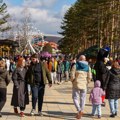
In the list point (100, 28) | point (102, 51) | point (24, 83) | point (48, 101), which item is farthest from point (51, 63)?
point (100, 28)

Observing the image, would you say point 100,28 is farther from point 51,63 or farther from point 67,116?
point 67,116

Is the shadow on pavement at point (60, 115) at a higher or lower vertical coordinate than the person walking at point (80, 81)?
lower

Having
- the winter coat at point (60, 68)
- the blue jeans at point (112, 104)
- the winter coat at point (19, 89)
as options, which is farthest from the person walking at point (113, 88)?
the winter coat at point (60, 68)

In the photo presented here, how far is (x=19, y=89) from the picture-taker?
13031 mm

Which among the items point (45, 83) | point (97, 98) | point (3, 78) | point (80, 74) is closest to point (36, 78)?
point (45, 83)

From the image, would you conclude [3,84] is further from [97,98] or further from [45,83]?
[97,98]

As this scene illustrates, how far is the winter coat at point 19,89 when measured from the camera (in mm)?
13016

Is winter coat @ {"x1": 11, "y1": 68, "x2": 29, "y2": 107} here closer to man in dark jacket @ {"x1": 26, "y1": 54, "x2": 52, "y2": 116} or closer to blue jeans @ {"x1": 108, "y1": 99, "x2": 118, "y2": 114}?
man in dark jacket @ {"x1": 26, "y1": 54, "x2": 52, "y2": 116}

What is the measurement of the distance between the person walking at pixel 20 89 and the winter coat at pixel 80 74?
4.67 ft

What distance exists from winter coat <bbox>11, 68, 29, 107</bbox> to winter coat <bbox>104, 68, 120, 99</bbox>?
92.2 inches

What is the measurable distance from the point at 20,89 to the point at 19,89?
0.04 metres

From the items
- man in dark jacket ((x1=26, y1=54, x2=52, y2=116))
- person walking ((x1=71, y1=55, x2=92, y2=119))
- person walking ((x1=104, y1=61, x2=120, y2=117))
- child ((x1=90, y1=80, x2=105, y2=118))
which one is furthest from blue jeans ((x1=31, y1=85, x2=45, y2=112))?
person walking ((x1=104, y1=61, x2=120, y2=117))

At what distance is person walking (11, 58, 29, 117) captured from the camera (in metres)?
13.0

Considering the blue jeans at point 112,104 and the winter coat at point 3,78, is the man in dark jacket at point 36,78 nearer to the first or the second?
the winter coat at point 3,78
